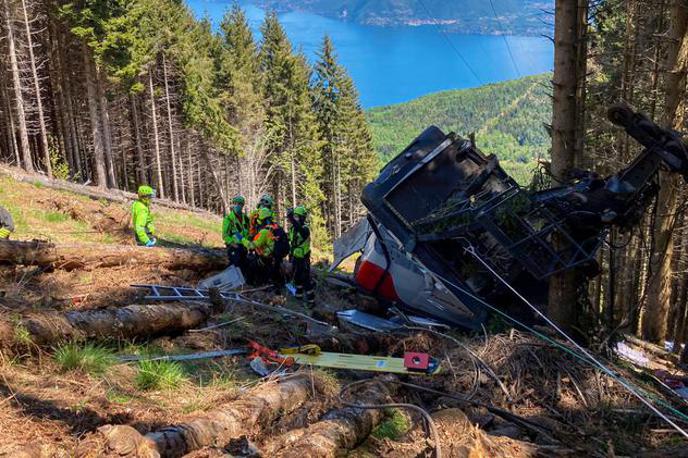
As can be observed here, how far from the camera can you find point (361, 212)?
60.3 metres

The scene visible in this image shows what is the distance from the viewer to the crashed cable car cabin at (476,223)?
6.52 meters

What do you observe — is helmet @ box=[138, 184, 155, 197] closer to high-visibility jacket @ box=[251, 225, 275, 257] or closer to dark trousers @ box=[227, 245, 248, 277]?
dark trousers @ box=[227, 245, 248, 277]

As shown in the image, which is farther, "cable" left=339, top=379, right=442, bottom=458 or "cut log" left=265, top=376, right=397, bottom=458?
"cut log" left=265, top=376, right=397, bottom=458

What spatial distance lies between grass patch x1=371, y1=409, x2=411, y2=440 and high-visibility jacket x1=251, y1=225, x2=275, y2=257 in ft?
19.4

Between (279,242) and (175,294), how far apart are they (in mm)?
2571

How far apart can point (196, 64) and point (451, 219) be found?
114 ft

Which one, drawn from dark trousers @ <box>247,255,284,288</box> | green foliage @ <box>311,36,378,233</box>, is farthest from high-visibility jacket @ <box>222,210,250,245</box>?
green foliage @ <box>311,36,378,233</box>

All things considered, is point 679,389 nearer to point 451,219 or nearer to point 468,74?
point 451,219

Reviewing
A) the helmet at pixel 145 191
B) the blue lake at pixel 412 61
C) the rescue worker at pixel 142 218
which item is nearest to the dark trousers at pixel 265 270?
the rescue worker at pixel 142 218

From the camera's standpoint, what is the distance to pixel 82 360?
4582mm

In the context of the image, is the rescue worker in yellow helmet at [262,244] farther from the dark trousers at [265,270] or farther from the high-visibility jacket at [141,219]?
the high-visibility jacket at [141,219]

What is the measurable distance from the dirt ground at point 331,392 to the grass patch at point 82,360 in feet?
0.18

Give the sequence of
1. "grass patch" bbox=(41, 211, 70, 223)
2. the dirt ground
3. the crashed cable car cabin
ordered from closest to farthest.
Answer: the dirt ground
the crashed cable car cabin
"grass patch" bbox=(41, 211, 70, 223)

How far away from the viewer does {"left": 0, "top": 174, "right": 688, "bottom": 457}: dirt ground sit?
11.9ft
